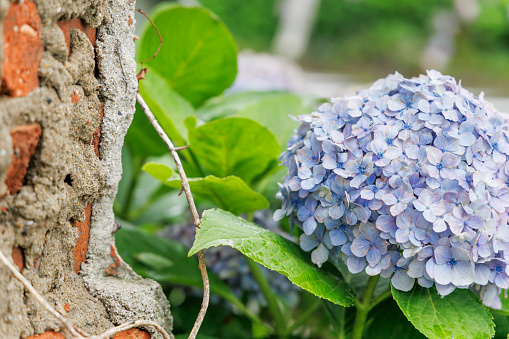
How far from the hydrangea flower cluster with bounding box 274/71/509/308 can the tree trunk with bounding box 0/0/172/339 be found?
1.04 ft

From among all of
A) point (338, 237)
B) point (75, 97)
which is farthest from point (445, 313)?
point (75, 97)

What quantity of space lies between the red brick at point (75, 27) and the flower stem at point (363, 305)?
0.62m

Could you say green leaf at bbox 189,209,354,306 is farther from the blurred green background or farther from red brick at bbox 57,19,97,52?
the blurred green background

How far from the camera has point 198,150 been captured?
1163mm

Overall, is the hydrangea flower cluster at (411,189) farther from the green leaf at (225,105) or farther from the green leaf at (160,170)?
the green leaf at (225,105)

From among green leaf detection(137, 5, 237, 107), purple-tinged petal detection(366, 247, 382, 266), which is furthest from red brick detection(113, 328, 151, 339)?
green leaf detection(137, 5, 237, 107)

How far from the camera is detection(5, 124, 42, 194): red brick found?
0.66 metres

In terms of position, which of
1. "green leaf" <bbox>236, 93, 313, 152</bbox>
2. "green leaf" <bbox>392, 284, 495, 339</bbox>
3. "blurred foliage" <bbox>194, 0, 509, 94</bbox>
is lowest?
"green leaf" <bbox>392, 284, 495, 339</bbox>

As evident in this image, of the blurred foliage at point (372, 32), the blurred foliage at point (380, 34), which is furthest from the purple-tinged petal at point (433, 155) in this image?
the blurred foliage at point (372, 32)

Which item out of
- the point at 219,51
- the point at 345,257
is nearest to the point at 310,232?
the point at 345,257

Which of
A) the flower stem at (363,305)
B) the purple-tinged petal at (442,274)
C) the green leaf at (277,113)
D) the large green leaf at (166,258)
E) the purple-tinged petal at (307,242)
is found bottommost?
the large green leaf at (166,258)

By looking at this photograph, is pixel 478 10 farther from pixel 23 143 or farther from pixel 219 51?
pixel 23 143

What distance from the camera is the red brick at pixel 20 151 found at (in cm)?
66

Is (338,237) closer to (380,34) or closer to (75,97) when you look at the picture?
(75,97)
